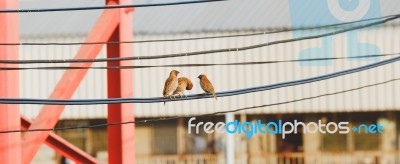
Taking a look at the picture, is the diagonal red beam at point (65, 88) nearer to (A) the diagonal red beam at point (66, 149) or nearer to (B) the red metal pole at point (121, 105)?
(B) the red metal pole at point (121, 105)

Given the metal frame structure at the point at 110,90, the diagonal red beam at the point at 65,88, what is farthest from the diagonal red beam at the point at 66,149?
the diagonal red beam at the point at 65,88

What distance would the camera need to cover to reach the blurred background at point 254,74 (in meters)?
32.1

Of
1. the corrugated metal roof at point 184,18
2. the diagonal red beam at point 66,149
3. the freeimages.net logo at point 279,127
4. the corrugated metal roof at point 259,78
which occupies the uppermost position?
the corrugated metal roof at point 184,18

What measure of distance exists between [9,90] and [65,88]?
1.20 meters

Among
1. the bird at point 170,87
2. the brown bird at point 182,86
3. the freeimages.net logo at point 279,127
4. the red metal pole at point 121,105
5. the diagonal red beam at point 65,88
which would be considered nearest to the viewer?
the bird at point 170,87

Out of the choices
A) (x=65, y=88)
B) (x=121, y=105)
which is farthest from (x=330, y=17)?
(x=65, y=88)

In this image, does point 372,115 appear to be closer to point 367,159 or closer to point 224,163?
point 367,159

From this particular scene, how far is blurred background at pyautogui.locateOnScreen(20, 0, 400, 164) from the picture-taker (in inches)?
1262

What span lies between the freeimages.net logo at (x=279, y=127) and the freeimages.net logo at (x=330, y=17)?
2.19 meters

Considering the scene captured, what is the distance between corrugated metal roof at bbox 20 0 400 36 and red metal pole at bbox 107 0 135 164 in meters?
18.6

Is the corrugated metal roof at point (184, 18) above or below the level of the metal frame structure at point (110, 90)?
above

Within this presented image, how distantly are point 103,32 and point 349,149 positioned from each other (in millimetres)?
21869

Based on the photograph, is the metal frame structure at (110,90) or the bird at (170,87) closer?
the bird at (170,87)

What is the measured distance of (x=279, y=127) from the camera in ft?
114
